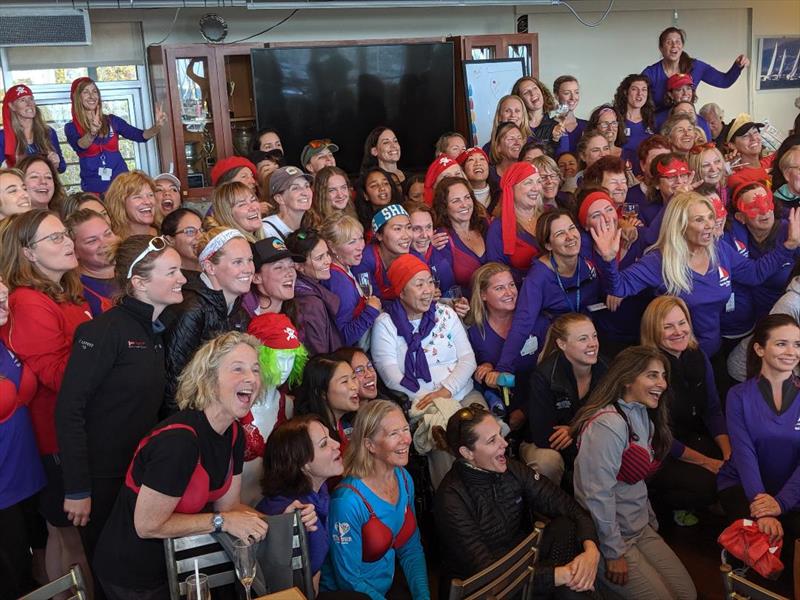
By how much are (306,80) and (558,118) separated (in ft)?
8.00

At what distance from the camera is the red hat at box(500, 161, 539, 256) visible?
15.5 feet

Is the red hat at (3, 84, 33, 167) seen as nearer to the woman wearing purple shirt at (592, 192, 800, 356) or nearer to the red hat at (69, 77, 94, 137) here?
the red hat at (69, 77, 94, 137)

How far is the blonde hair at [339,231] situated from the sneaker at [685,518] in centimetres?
213

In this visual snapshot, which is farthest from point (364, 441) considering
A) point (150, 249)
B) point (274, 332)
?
point (150, 249)

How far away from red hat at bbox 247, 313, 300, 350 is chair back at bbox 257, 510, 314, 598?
804 mm

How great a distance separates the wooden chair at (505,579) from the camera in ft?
7.60

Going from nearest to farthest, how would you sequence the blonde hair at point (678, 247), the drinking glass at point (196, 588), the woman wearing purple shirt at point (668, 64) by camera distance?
the drinking glass at point (196, 588)
the blonde hair at point (678, 247)
the woman wearing purple shirt at point (668, 64)

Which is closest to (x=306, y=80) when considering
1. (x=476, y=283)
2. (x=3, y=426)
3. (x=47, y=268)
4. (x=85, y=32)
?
(x=85, y=32)

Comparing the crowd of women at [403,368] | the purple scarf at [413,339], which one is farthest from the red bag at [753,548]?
the purple scarf at [413,339]

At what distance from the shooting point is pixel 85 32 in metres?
6.53

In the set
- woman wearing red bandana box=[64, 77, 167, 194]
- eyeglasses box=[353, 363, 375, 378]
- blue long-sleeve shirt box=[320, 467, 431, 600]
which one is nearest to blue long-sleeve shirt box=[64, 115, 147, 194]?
woman wearing red bandana box=[64, 77, 167, 194]

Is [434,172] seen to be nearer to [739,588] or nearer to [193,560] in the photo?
[193,560]

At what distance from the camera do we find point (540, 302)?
433cm

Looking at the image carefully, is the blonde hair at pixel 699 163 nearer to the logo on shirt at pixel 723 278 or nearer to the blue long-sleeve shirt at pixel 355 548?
the logo on shirt at pixel 723 278
